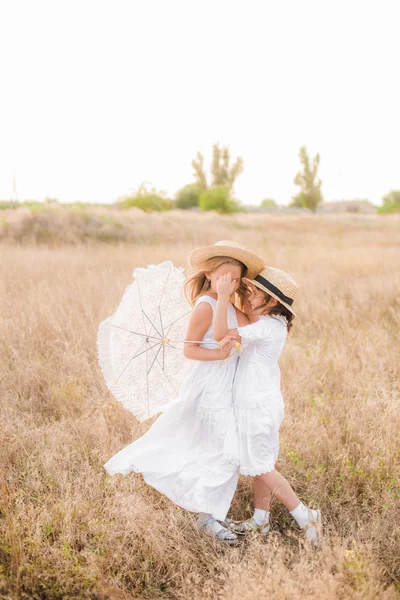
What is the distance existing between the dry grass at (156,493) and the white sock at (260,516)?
121 mm

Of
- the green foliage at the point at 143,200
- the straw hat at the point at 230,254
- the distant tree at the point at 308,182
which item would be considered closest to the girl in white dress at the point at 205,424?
the straw hat at the point at 230,254

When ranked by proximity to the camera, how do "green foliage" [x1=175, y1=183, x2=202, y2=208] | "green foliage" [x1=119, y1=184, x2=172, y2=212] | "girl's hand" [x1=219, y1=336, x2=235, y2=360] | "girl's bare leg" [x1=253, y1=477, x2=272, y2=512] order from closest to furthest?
1. "girl's hand" [x1=219, y1=336, x2=235, y2=360]
2. "girl's bare leg" [x1=253, y1=477, x2=272, y2=512]
3. "green foliage" [x1=119, y1=184, x2=172, y2=212]
4. "green foliage" [x1=175, y1=183, x2=202, y2=208]

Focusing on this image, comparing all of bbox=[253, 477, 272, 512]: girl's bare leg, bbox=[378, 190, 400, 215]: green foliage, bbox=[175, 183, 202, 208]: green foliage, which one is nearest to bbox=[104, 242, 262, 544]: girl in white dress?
bbox=[253, 477, 272, 512]: girl's bare leg

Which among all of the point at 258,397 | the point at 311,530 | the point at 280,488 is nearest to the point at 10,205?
the point at 258,397

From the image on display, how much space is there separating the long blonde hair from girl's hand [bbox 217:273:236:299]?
0.42 feet

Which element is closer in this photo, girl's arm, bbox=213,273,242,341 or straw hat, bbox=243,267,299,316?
girl's arm, bbox=213,273,242,341

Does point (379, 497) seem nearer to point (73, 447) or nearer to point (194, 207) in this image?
point (73, 447)

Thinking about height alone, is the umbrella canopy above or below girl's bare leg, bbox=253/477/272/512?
above

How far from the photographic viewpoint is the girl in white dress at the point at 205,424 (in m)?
2.48

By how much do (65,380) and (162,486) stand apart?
1792 millimetres

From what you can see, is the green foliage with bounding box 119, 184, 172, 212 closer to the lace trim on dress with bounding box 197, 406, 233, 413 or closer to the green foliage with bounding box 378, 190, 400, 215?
the lace trim on dress with bounding box 197, 406, 233, 413

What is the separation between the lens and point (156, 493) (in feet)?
9.23

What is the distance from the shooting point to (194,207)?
38.7 meters

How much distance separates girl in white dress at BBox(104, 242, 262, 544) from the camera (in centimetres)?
248
